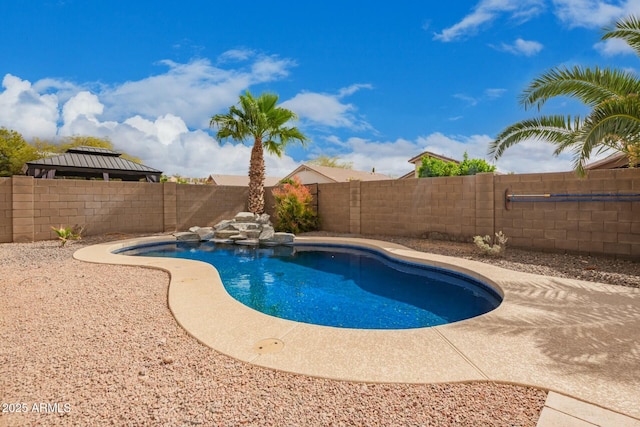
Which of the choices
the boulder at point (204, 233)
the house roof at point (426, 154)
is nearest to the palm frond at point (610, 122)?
the boulder at point (204, 233)

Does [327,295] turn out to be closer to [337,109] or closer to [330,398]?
[330,398]

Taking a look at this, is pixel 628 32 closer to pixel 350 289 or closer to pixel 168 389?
pixel 350 289

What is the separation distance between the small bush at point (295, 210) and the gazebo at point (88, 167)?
977 centimetres

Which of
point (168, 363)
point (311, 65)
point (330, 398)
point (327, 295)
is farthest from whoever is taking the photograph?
point (311, 65)

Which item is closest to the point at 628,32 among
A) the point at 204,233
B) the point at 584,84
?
the point at 584,84

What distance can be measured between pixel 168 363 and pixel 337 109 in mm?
22032

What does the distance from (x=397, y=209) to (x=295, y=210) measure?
419 cm

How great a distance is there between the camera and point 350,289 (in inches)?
236

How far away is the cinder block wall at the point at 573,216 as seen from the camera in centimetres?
669

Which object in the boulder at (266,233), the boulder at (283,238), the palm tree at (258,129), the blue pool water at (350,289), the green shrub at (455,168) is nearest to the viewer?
the blue pool water at (350,289)

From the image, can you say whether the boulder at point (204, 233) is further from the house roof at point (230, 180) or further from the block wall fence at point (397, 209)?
the house roof at point (230, 180)

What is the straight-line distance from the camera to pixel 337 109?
22531 mm

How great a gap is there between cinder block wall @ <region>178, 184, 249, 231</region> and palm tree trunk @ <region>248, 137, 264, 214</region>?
174 cm

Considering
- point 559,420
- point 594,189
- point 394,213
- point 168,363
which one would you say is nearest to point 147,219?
point 394,213
